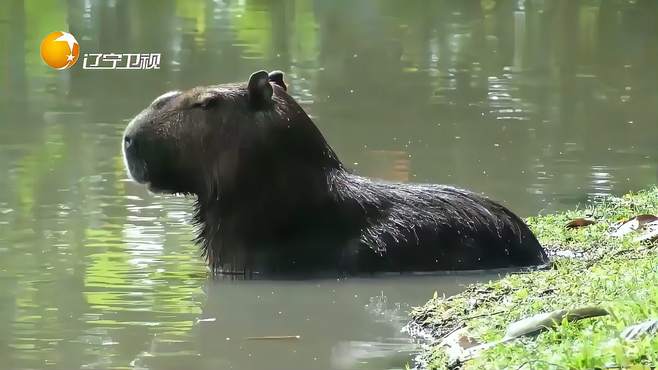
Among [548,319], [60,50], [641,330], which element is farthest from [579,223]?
[60,50]

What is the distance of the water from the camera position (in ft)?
24.5

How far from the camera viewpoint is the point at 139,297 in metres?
8.20

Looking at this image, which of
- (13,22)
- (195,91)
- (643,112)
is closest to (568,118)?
(643,112)

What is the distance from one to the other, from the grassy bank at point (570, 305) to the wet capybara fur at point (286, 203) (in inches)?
24.2

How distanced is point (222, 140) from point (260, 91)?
352 millimetres

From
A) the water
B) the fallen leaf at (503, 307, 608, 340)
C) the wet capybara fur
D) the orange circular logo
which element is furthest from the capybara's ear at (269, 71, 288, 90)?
the orange circular logo

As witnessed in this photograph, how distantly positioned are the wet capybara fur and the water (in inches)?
8.1

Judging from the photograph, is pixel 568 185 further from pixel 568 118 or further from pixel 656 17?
pixel 656 17

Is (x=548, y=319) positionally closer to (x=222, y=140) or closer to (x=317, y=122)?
Answer: (x=222, y=140)

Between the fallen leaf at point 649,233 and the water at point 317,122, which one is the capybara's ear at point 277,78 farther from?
the fallen leaf at point 649,233

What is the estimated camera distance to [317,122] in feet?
50.2

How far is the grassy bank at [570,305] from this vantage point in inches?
217

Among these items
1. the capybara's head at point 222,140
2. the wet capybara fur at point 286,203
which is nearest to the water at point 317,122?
the wet capybara fur at point 286,203

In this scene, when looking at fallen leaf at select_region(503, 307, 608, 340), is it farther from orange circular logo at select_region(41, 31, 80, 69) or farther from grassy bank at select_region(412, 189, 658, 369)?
orange circular logo at select_region(41, 31, 80, 69)
